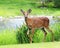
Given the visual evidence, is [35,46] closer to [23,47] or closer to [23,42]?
[23,47]

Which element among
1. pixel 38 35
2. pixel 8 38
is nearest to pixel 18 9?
pixel 38 35

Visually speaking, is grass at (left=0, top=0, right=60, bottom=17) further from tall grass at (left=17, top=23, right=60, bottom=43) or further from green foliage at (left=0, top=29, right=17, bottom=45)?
green foliage at (left=0, top=29, right=17, bottom=45)

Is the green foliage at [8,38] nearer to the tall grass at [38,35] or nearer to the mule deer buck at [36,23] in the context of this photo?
the tall grass at [38,35]

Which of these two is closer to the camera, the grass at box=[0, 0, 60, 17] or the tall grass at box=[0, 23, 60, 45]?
the tall grass at box=[0, 23, 60, 45]

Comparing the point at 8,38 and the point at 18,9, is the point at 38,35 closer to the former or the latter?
the point at 8,38

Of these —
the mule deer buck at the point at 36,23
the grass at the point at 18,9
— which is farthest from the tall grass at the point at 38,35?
the grass at the point at 18,9

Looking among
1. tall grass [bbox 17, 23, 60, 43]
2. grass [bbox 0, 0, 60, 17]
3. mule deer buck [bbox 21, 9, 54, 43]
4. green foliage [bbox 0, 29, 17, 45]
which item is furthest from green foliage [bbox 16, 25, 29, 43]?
grass [bbox 0, 0, 60, 17]

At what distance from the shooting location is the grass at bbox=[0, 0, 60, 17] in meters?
37.2

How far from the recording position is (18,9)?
3991 cm

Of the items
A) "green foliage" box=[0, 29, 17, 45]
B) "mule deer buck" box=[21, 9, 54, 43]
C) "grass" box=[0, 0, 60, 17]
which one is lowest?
"grass" box=[0, 0, 60, 17]

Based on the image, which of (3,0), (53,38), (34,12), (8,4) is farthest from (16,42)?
(3,0)

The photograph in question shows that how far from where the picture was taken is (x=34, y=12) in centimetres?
3797

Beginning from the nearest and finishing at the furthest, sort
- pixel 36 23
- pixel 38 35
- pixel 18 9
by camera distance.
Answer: pixel 36 23 < pixel 38 35 < pixel 18 9

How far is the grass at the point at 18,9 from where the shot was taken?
37188 mm
